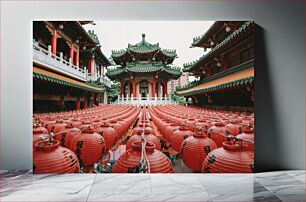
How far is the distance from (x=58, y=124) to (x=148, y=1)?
200cm

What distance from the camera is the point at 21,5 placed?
2.63 metres

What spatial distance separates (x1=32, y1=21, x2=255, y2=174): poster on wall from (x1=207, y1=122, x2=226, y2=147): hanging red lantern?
0.01 m

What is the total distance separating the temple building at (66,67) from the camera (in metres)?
2.71

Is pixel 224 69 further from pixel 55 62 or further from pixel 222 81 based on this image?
pixel 55 62

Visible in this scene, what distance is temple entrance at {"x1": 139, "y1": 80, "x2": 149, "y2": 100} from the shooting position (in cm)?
355

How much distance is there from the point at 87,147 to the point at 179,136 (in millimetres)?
1145

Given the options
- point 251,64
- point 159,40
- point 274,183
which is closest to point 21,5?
point 159,40

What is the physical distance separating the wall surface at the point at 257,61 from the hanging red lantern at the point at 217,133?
44 cm

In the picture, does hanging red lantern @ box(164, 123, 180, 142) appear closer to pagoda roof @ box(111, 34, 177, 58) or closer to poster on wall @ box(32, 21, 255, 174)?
poster on wall @ box(32, 21, 255, 174)

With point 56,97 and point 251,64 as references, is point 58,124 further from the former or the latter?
point 251,64

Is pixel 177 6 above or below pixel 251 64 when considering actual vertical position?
above

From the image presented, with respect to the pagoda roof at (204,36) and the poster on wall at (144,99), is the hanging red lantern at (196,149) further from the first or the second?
the pagoda roof at (204,36)

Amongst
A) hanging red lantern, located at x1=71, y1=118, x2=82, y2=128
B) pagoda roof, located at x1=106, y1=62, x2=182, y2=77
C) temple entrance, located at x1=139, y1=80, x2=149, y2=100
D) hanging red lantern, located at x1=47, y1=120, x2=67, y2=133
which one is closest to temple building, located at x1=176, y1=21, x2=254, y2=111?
pagoda roof, located at x1=106, y1=62, x2=182, y2=77

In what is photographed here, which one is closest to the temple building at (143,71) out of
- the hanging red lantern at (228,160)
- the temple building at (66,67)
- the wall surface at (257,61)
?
the temple building at (66,67)
